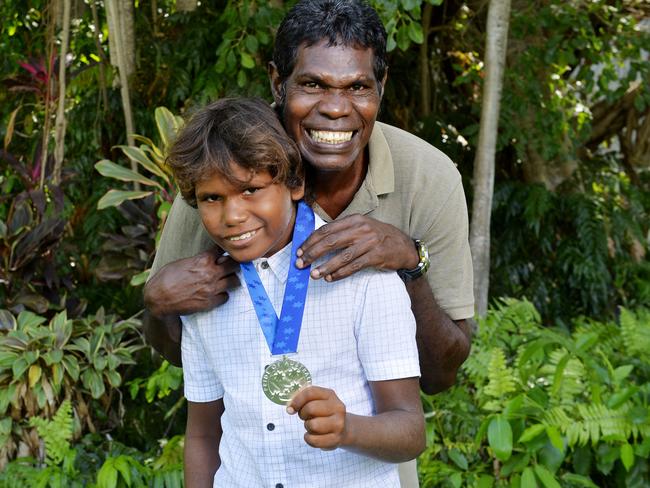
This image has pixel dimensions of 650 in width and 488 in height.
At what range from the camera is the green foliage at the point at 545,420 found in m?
3.14

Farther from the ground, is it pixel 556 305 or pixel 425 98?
pixel 425 98

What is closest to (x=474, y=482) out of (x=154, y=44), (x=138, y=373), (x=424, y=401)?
(x=424, y=401)

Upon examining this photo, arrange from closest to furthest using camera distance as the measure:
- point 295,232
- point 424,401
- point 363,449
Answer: point 363,449 < point 295,232 < point 424,401

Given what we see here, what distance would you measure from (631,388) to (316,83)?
193 cm

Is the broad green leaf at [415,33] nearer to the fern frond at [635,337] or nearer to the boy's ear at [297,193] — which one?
the fern frond at [635,337]

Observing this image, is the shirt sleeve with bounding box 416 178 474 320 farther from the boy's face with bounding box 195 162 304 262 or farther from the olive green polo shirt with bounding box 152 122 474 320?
the boy's face with bounding box 195 162 304 262

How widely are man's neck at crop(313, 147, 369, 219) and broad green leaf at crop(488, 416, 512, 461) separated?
1339 mm

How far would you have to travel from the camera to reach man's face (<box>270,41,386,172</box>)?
1810mm

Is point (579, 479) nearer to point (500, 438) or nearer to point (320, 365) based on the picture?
point (500, 438)

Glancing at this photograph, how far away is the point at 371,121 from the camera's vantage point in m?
1.89

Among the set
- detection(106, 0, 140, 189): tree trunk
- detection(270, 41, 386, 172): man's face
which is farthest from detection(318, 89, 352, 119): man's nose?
detection(106, 0, 140, 189): tree trunk

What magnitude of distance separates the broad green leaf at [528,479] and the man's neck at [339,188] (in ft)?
4.77

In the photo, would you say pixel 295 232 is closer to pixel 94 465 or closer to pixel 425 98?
pixel 94 465

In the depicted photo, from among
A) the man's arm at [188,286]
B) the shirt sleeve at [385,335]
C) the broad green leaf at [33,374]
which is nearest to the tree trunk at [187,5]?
the broad green leaf at [33,374]
